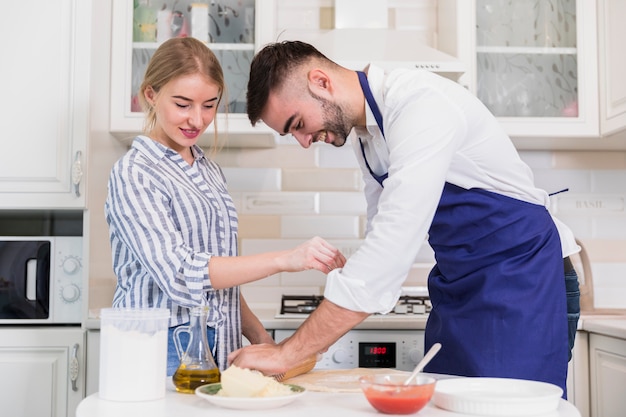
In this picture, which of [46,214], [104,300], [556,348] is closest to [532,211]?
[556,348]

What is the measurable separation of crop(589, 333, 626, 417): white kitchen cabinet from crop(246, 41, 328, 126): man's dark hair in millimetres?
1275

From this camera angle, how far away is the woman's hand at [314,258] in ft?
4.81

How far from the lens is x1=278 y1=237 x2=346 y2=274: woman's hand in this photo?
1467 millimetres

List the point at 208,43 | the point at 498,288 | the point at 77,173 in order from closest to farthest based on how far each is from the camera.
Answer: the point at 498,288 → the point at 77,173 → the point at 208,43

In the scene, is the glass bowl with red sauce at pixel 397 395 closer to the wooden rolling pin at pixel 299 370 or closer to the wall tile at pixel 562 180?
the wooden rolling pin at pixel 299 370

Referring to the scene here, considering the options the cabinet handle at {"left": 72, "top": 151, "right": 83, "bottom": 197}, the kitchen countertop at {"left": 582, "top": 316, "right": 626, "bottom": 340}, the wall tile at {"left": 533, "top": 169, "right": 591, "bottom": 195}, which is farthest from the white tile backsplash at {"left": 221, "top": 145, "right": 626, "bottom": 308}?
the cabinet handle at {"left": 72, "top": 151, "right": 83, "bottom": 197}

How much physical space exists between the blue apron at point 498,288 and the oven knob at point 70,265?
1.19 m

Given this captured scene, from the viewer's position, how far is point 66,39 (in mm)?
2410

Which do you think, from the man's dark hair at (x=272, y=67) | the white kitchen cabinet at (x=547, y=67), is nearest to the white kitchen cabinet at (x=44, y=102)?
the man's dark hair at (x=272, y=67)

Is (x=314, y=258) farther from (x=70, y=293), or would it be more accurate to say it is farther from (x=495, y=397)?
(x=70, y=293)

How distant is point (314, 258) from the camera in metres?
1.47

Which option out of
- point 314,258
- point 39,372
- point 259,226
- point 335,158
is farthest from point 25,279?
point 314,258

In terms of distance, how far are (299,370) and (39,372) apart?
118cm

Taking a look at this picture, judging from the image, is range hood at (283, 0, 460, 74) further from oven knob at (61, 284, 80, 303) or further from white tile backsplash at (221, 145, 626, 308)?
oven knob at (61, 284, 80, 303)
